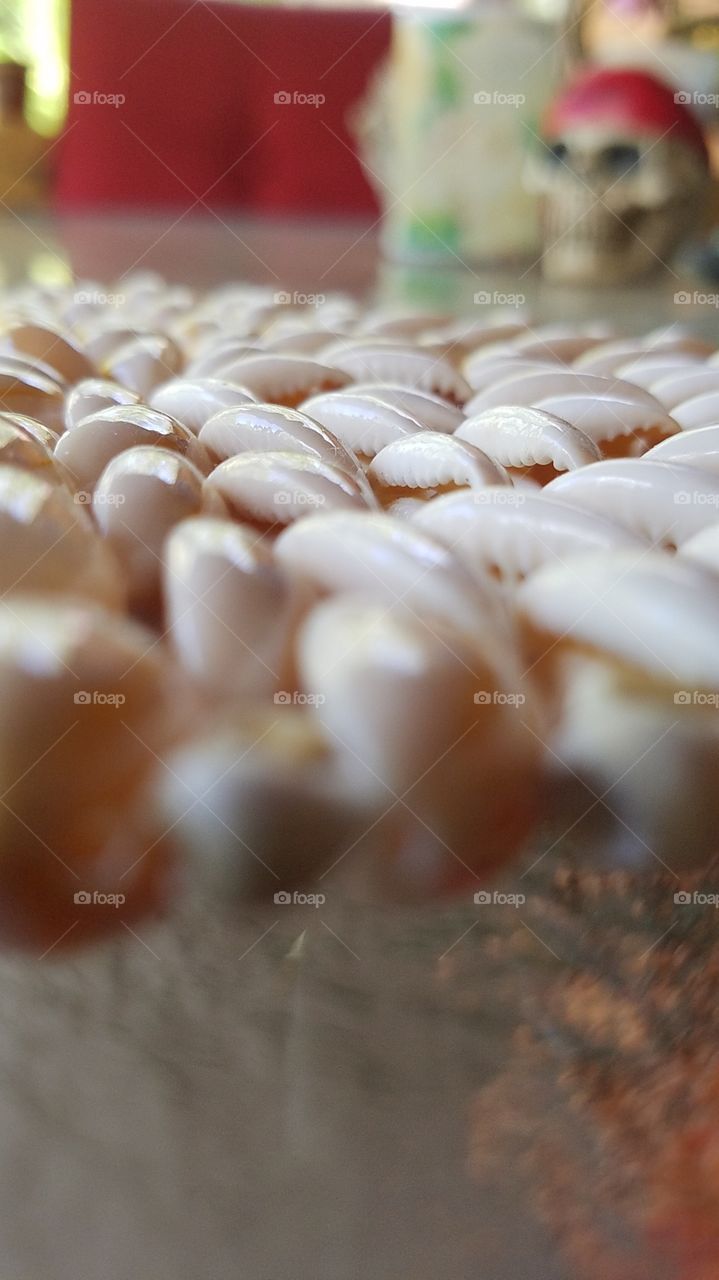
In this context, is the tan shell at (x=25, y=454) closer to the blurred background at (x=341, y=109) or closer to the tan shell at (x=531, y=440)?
the tan shell at (x=531, y=440)

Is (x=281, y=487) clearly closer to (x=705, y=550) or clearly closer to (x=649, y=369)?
(x=705, y=550)

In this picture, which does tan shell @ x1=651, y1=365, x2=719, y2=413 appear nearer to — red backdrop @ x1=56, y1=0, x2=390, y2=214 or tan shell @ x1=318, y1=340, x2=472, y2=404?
tan shell @ x1=318, y1=340, x2=472, y2=404

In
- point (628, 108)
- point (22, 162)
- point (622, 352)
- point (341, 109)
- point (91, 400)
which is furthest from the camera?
point (22, 162)

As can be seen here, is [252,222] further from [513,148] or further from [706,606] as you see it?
[706,606]

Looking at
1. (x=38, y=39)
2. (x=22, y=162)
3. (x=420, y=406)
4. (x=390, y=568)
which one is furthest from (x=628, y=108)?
(x=38, y=39)

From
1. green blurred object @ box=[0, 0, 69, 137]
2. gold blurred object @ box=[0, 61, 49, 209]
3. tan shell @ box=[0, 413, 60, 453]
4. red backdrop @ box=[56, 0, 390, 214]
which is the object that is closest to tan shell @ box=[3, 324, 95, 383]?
tan shell @ box=[0, 413, 60, 453]

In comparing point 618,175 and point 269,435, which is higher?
point 618,175
